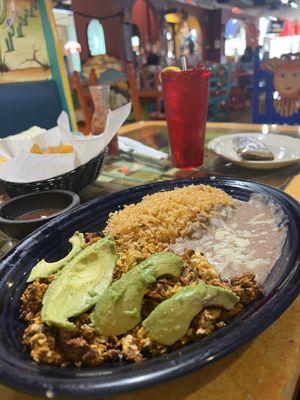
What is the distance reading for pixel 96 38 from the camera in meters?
8.02

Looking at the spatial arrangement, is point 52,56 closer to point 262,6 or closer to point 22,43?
point 22,43

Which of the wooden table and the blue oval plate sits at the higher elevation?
the blue oval plate

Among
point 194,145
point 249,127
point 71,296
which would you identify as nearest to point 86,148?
point 194,145

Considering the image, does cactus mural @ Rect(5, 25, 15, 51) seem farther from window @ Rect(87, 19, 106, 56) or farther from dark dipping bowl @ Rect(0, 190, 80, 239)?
window @ Rect(87, 19, 106, 56)

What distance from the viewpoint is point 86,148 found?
51.4 inches

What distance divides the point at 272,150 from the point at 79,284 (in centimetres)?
115

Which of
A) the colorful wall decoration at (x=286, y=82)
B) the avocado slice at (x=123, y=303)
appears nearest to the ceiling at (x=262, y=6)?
the colorful wall decoration at (x=286, y=82)

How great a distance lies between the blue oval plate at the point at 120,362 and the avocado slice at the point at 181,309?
0.03 m

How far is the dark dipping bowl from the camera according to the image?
37.6 inches

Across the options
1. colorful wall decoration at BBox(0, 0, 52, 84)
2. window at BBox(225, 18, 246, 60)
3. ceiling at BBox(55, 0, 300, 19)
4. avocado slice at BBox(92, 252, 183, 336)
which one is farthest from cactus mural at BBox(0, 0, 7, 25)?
window at BBox(225, 18, 246, 60)

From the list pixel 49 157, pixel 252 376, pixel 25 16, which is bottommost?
pixel 252 376

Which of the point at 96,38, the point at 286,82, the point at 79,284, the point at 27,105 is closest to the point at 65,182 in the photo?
the point at 79,284

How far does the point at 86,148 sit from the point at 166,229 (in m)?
0.60

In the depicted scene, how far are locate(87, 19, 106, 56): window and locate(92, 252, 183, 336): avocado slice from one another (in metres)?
8.21
